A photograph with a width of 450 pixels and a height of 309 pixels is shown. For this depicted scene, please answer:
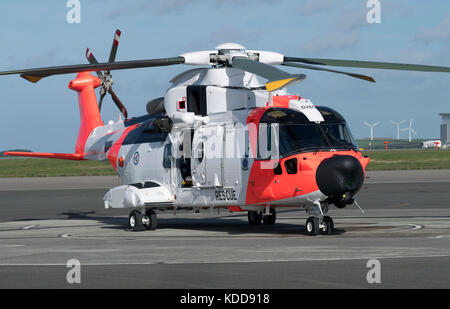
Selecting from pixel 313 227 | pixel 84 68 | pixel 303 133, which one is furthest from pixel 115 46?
pixel 313 227

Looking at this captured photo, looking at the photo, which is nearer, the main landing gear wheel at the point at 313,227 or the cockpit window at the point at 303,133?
the cockpit window at the point at 303,133

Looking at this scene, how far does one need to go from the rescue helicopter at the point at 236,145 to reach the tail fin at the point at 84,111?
279 centimetres

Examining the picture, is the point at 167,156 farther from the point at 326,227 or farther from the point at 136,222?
the point at 326,227

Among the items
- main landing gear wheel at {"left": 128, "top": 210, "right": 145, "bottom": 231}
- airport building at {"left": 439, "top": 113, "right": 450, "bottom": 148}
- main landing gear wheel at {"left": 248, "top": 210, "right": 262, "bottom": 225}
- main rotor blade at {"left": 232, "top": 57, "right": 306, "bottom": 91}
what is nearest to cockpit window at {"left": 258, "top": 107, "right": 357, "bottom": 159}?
main rotor blade at {"left": 232, "top": 57, "right": 306, "bottom": 91}

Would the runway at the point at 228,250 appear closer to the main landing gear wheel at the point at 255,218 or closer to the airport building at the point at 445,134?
the main landing gear wheel at the point at 255,218

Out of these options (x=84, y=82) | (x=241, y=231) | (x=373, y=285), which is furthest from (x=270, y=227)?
(x=373, y=285)

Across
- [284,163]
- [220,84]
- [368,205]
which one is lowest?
[368,205]

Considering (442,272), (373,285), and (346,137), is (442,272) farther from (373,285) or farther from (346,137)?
(346,137)

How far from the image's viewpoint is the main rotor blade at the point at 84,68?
60.0ft

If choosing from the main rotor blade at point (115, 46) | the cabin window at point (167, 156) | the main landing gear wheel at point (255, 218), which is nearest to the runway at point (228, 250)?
the main landing gear wheel at point (255, 218)

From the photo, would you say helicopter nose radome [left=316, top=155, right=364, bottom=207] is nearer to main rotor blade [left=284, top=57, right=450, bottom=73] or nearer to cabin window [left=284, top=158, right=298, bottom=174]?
cabin window [left=284, top=158, right=298, bottom=174]

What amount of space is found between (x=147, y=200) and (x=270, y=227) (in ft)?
13.0

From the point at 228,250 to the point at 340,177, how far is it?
3461 mm

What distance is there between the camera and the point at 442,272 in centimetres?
1209
